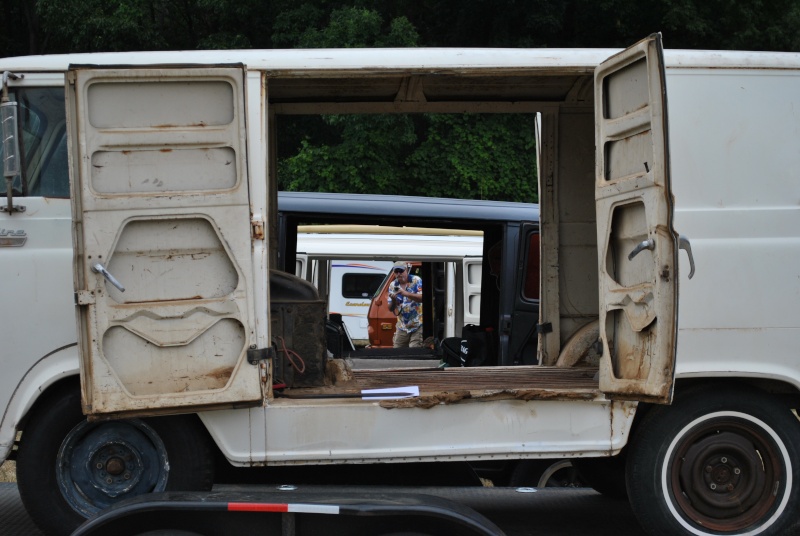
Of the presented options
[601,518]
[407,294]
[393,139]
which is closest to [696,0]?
[393,139]

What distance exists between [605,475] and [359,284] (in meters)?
13.6

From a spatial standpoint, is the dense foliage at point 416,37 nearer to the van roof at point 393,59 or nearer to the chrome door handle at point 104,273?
the van roof at point 393,59

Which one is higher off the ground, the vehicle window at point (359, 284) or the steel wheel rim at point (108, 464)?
the vehicle window at point (359, 284)

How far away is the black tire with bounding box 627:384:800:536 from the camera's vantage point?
4895 mm

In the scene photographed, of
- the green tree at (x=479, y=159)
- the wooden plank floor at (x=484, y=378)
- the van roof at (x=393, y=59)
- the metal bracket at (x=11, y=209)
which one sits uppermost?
the green tree at (x=479, y=159)

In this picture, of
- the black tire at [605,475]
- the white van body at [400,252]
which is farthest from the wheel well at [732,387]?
the white van body at [400,252]

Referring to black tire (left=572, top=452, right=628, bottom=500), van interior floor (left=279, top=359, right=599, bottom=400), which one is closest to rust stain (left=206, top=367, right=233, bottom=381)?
van interior floor (left=279, top=359, right=599, bottom=400)

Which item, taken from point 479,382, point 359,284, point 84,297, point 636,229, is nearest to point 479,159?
point 359,284

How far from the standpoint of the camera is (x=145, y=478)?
15.7ft

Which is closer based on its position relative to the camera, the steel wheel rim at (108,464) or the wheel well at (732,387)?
the steel wheel rim at (108,464)

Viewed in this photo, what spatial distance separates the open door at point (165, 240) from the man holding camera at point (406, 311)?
913 cm

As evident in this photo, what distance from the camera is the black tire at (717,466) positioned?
4895mm

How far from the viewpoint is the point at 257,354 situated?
4.62 metres

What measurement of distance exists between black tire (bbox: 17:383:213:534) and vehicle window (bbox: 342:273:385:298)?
575 inches
